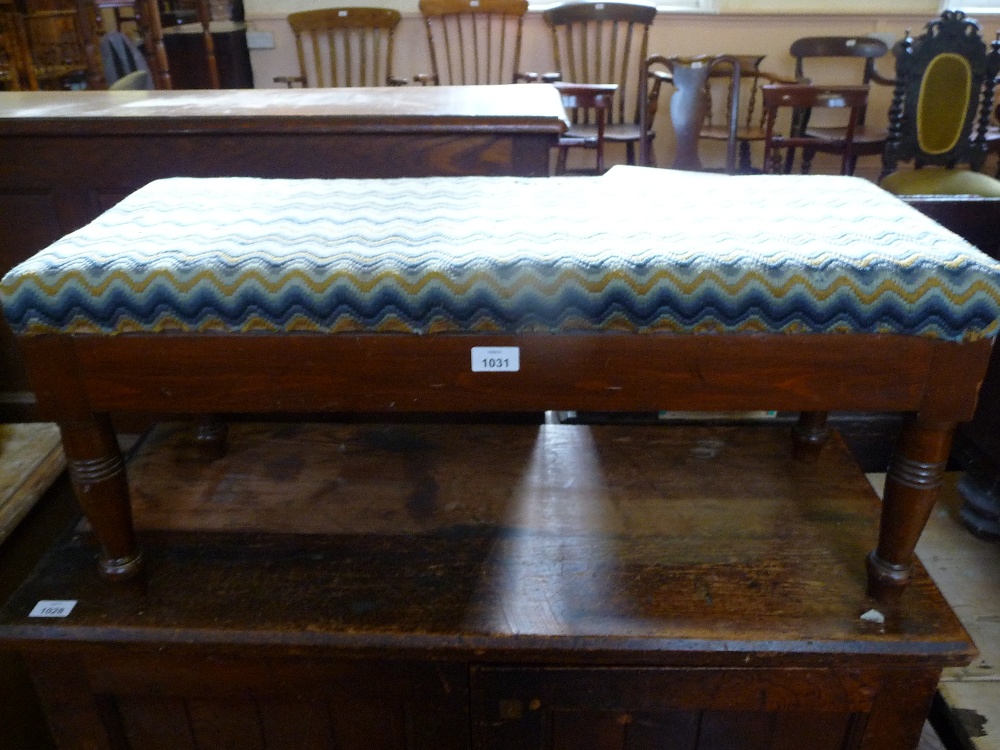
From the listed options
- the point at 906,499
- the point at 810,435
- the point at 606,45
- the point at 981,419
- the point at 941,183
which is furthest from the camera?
the point at 606,45

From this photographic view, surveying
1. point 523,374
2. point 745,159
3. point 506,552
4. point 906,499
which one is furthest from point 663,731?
point 745,159

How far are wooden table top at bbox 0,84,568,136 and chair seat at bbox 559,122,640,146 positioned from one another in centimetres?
139

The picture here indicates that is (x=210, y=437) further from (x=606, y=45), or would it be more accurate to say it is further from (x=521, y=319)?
(x=606, y=45)

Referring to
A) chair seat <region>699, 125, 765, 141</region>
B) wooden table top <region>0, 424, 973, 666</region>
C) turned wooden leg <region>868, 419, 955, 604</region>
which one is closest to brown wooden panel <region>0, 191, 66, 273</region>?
wooden table top <region>0, 424, 973, 666</region>

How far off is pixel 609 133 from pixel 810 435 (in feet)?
7.12

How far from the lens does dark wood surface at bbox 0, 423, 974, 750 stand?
38.4 inches

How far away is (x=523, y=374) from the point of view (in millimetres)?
874

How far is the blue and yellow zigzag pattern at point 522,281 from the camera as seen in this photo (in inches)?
32.1

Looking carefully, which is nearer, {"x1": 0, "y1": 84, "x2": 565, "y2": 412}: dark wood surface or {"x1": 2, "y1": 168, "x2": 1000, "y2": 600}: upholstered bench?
{"x1": 2, "y1": 168, "x2": 1000, "y2": 600}: upholstered bench

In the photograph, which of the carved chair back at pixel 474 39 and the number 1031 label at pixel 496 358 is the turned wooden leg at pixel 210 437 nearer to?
the number 1031 label at pixel 496 358

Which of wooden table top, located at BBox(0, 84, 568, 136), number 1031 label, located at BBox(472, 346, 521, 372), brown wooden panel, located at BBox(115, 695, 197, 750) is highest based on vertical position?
wooden table top, located at BBox(0, 84, 568, 136)

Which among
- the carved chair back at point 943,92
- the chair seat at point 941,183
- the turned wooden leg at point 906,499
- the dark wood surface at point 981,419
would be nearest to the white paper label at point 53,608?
the turned wooden leg at point 906,499

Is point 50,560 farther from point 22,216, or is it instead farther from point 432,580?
point 22,216

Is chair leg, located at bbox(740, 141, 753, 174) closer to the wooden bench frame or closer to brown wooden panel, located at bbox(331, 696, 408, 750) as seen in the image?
the wooden bench frame
